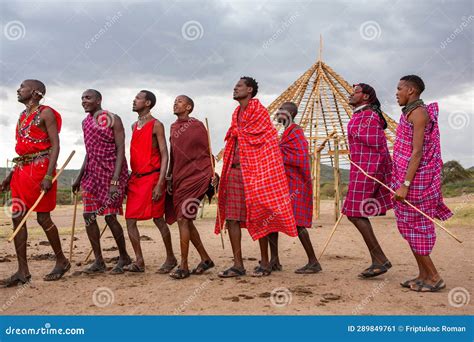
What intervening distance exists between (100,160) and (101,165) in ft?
0.19

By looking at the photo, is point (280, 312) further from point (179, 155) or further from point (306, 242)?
point (179, 155)

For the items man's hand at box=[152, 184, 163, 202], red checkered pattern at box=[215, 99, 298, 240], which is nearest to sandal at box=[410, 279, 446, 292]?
red checkered pattern at box=[215, 99, 298, 240]

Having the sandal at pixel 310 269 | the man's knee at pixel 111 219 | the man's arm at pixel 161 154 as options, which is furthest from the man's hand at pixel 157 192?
the sandal at pixel 310 269

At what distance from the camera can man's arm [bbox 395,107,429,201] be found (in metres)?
4.37

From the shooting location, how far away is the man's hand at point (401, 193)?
14.5ft

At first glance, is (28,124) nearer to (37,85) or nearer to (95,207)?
(37,85)

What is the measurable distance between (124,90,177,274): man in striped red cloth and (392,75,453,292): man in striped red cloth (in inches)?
100

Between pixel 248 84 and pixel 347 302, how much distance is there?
8.41ft

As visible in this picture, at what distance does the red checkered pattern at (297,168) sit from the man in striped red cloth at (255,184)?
242 mm

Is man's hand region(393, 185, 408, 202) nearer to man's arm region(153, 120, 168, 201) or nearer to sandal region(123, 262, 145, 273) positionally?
man's arm region(153, 120, 168, 201)

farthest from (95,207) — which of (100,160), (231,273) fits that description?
(231,273)

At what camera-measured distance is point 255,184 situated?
5188mm

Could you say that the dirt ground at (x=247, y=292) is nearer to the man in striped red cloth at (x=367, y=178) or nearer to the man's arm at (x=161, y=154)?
the man in striped red cloth at (x=367, y=178)

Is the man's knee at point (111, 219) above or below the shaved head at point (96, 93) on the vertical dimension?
below
